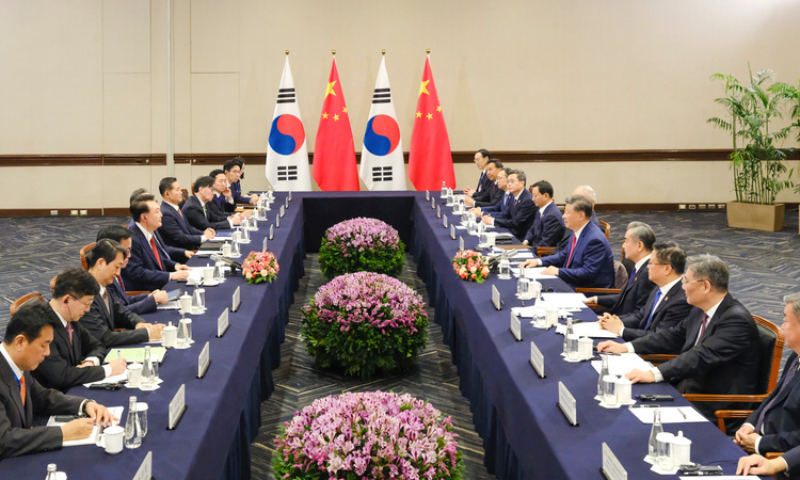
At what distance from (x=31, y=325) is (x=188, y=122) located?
9.05m

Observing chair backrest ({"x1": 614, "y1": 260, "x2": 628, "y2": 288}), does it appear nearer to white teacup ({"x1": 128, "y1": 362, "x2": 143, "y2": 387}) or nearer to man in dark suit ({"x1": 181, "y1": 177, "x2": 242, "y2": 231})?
white teacup ({"x1": 128, "y1": 362, "x2": 143, "y2": 387})

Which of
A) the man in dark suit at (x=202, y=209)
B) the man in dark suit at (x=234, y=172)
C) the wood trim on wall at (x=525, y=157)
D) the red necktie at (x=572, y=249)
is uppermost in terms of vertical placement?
the wood trim on wall at (x=525, y=157)

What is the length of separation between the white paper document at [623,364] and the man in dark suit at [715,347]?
0.07 m

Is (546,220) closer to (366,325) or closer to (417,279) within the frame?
(417,279)

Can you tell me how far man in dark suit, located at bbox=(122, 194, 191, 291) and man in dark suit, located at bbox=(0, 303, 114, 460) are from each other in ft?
7.21

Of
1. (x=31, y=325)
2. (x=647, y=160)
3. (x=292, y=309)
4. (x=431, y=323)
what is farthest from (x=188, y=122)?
(x=31, y=325)

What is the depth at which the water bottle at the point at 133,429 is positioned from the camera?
254cm

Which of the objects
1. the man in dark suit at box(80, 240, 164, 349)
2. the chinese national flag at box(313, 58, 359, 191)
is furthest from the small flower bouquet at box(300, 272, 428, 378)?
the chinese national flag at box(313, 58, 359, 191)

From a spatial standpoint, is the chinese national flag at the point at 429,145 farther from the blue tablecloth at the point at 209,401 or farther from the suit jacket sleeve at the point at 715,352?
the suit jacket sleeve at the point at 715,352

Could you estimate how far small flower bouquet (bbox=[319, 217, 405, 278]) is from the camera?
281 inches

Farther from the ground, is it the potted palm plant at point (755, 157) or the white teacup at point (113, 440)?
the potted palm plant at point (755, 157)

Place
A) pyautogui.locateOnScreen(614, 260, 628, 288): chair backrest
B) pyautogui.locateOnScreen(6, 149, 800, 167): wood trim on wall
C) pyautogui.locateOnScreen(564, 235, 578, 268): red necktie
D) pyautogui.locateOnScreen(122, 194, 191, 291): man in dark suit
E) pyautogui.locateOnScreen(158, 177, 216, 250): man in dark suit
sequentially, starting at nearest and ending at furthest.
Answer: pyautogui.locateOnScreen(122, 194, 191, 291): man in dark suit
pyautogui.locateOnScreen(614, 260, 628, 288): chair backrest
pyautogui.locateOnScreen(564, 235, 578, 268): red necktie
pyautogui.locateOnScreen(158, 177, 216, 250): man in dark suit
pyautogui.locateOnScreen(6, 149, 800, 167): wood trim on wall

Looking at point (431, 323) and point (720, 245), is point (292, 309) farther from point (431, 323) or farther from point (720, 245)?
point (720, 245)

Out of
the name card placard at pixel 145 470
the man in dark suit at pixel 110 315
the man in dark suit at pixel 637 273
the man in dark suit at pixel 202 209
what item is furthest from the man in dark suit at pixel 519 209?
the name card placard at pixel 145 470
